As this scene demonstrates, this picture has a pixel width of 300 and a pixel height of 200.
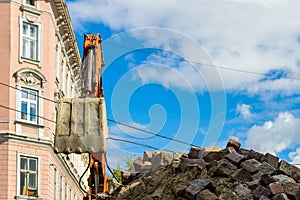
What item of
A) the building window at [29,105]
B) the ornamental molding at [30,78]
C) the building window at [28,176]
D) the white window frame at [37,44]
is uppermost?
the white window frame at [37,44]

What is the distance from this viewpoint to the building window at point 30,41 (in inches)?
1307

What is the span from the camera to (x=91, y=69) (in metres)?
20.9

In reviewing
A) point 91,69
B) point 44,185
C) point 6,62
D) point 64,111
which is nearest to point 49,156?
point 44,185

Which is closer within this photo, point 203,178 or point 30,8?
point 203,178

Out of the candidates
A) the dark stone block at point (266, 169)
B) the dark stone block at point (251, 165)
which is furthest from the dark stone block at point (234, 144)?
the dark stone block at point (266, 169)

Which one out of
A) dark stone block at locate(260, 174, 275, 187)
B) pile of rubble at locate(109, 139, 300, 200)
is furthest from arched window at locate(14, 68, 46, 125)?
dark stone block at locate(260, 174, 275, 187)

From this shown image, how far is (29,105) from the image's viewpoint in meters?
32.6

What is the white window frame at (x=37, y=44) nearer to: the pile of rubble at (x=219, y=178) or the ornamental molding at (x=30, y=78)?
the ornamental molding at (x=30, y=78)

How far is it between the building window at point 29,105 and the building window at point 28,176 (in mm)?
1991

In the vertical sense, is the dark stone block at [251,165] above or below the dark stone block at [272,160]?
below

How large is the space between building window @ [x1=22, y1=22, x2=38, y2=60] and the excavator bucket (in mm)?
18462

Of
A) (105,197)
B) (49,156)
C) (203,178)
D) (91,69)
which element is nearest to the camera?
(203,178)

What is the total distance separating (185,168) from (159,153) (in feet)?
11.8

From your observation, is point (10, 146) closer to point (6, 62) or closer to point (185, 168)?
point (6, 62)
